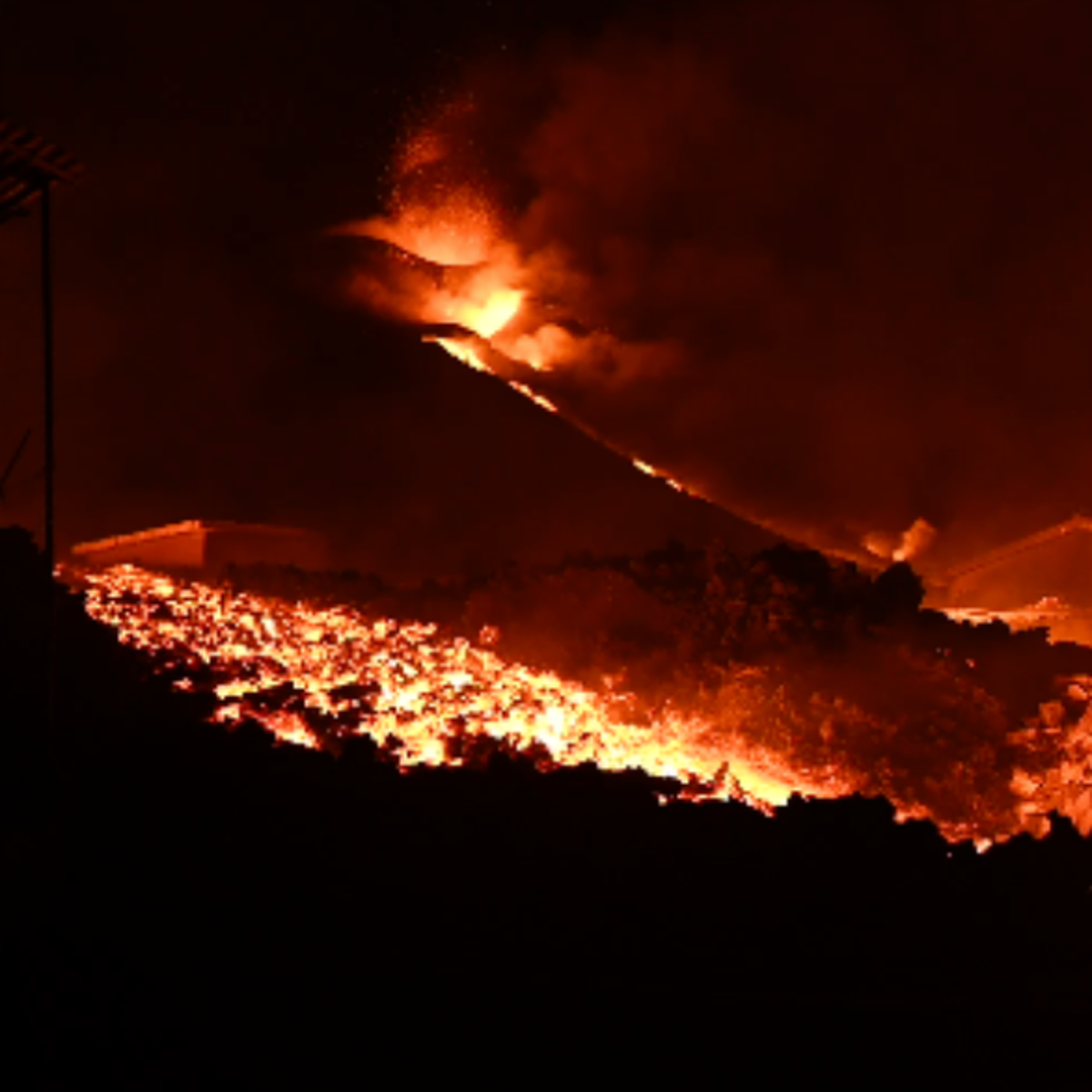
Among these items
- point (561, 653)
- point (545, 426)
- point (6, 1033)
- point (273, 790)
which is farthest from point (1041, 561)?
point (6, 1033)

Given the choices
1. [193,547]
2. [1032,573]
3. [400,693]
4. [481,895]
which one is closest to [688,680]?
[400,693]

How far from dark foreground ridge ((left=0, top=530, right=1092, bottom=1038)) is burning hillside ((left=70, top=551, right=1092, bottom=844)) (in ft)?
2.53

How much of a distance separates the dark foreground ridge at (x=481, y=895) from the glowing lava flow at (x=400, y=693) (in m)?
0.65

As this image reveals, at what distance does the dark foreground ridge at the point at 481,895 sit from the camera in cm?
535

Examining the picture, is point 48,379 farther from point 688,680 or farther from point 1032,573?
point 1032,573

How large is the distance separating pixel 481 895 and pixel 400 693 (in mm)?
2425

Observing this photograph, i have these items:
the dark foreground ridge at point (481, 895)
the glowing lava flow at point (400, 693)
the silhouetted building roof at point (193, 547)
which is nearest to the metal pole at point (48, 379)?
the dark foreground ridge at point (481, 895)

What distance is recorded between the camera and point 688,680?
29.4 ft

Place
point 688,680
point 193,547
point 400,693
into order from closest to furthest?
point 400,693 < point 688,680 < point 193,547

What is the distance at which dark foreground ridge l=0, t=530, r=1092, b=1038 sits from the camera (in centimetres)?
535

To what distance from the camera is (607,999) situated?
5.41 metres

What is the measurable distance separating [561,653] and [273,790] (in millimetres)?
3424

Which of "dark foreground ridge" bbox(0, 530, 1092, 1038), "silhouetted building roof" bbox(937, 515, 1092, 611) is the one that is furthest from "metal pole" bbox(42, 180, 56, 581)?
"silhouetted building roof" bbox(937, 515, 1092, 611)

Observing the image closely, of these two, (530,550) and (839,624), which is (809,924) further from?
(530,550)
